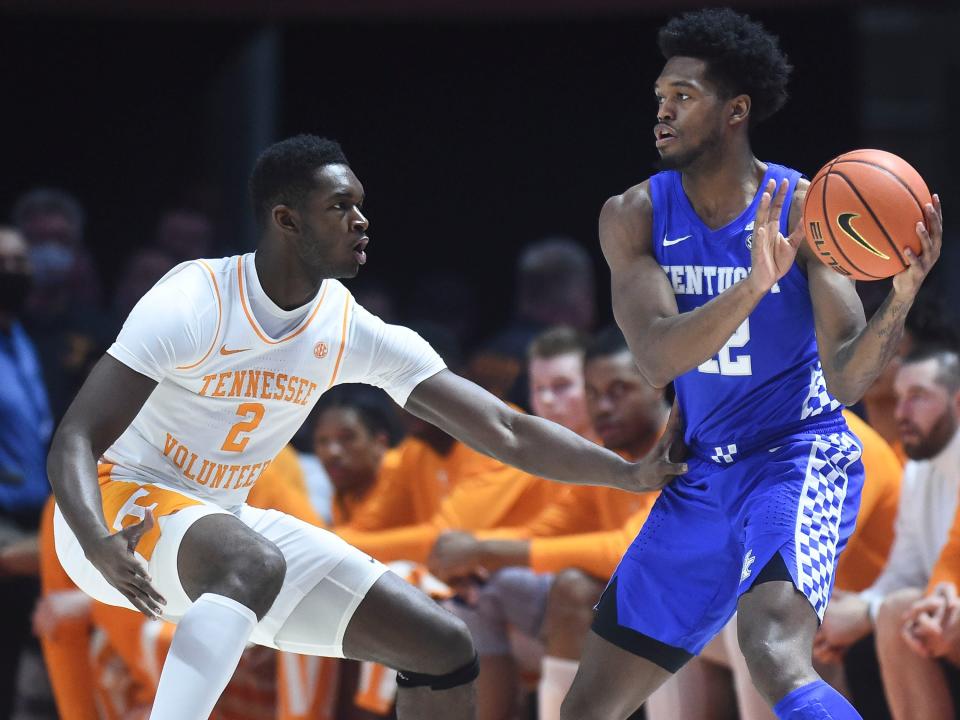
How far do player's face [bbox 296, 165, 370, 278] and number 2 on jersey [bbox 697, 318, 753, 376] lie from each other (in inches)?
37.5

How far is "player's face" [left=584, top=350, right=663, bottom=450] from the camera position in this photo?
17.7ft

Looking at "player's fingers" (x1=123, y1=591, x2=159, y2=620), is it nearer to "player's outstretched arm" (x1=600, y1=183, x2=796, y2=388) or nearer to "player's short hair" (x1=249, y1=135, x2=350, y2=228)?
"player's short hair" (x1=249, y1=135, x2=350, y2=228)

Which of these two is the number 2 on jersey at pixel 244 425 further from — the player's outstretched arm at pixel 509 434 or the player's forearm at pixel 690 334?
the player's forearm at pixel 690 334

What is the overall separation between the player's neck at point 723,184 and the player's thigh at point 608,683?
3.62 feet

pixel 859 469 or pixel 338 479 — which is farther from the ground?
pixel 859 469

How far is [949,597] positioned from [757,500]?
1.24m

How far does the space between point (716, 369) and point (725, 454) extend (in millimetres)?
214

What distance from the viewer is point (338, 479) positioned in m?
6.44

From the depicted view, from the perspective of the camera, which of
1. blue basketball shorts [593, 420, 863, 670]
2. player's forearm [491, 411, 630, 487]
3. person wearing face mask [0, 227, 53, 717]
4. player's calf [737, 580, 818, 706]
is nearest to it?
player's calf [737, 580, 818, 706]

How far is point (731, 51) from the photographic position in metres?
3.84

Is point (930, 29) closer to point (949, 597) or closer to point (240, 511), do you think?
point (949, 597)

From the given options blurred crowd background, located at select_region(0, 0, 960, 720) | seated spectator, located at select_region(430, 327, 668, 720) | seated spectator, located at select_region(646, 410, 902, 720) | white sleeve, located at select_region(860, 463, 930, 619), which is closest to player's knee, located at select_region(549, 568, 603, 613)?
seated spectator, located at select_region(430, 327, 668, 720)

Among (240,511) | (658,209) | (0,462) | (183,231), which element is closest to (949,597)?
(658,209)

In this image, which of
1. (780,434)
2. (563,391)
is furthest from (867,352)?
(563,391)
